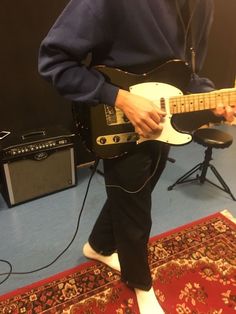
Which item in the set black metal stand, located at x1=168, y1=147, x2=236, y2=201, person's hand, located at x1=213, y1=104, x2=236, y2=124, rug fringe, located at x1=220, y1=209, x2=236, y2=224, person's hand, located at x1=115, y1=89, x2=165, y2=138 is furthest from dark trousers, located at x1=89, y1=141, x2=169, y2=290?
black metal stand, located at x1=168, y1=147, x2=236, y2=201

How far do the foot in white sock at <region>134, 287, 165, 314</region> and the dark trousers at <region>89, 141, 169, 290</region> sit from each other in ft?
0.13

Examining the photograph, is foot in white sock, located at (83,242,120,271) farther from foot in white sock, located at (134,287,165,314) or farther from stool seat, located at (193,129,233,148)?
stool seat, located at (193,129,233,148)

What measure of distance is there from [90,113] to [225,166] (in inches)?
71.2

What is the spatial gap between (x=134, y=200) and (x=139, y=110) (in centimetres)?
33

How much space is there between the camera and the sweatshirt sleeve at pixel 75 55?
897 millimetres

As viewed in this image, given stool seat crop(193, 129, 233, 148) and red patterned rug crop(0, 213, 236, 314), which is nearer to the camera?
red patterned rug crop(0, 213, 236, 314)

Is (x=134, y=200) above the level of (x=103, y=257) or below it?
above

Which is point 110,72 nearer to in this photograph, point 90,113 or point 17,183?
point 90,113

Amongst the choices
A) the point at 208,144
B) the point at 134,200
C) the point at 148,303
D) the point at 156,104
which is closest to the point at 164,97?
the point at 156,104

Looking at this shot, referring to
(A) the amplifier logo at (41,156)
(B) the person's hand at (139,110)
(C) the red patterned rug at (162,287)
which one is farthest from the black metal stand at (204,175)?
(B) the person's hand at (139,110)

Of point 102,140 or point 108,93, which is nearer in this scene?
point 108,93

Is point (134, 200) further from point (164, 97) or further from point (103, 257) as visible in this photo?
point (103, 257)

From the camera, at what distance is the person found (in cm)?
91

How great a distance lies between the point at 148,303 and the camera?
132cm
